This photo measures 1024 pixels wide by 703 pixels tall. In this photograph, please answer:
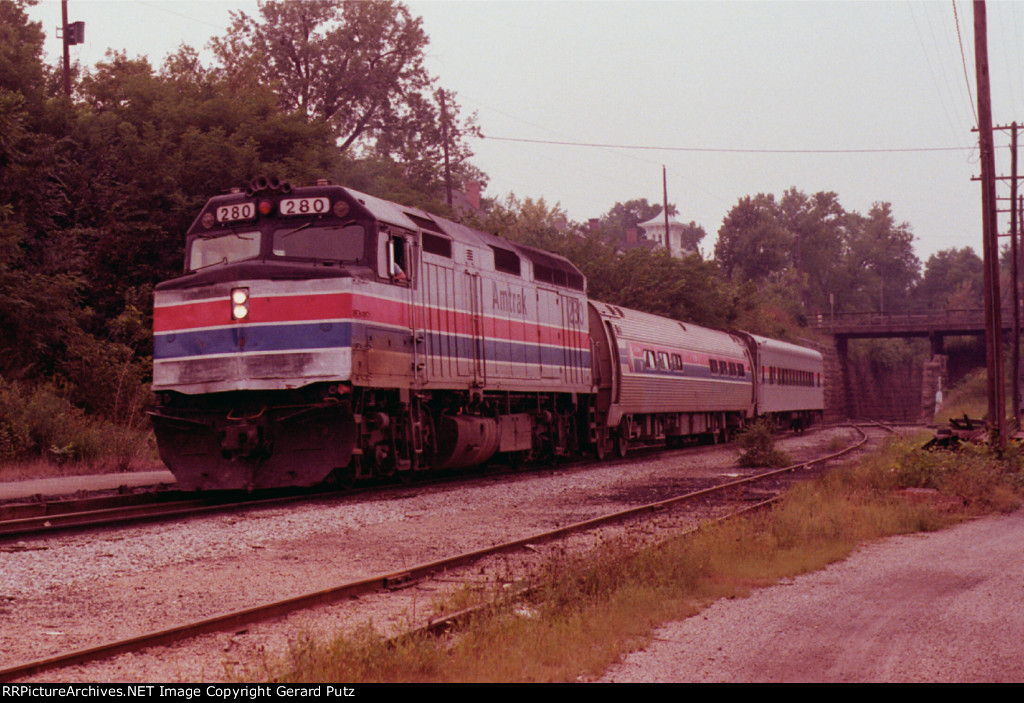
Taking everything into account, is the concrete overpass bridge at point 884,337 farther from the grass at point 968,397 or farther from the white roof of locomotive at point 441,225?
the white roof of locomotive at point 441,225

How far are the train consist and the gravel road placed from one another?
6925 mm

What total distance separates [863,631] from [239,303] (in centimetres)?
940

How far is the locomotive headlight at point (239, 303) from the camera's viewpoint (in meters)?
13.7

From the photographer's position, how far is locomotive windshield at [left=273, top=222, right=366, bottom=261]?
14352 mm

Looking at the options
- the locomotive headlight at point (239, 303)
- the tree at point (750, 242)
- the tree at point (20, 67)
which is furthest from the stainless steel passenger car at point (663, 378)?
the tree at point (750, 242)

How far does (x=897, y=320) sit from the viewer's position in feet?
258

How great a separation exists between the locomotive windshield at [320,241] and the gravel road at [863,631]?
769cm

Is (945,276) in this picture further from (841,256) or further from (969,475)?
(969,475)

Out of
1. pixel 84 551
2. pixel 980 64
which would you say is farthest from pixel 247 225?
pixel 980 64

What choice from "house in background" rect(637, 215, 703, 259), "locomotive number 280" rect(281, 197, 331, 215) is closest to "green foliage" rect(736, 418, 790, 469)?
"locomotive number 280" rect(281, 197, 331, 215)

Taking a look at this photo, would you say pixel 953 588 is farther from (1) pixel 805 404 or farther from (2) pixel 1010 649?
(1) pixel 805 404

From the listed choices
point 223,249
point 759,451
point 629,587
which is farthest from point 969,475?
point 223,249

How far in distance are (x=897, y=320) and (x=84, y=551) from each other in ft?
250

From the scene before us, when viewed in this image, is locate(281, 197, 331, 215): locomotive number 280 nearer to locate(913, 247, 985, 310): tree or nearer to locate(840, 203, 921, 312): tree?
locate(840, 203, 921, 312): tree
